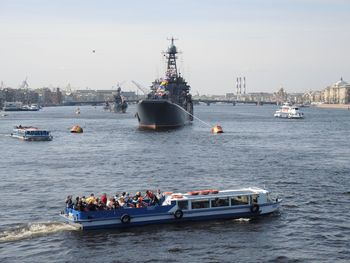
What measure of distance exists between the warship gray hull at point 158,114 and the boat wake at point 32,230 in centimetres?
9808

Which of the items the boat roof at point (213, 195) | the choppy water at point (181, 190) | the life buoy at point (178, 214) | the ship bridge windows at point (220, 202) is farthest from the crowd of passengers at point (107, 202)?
the ship bridge windows at point (220, 202)

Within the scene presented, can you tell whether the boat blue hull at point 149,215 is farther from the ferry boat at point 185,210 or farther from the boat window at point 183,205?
the boat window at point 183,205

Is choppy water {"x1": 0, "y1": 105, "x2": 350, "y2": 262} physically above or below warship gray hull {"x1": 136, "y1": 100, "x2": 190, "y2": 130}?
below

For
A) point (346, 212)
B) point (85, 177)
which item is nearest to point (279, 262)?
point (346, 212)

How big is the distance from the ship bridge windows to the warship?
314 ft

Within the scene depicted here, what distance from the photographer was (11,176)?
69750mm

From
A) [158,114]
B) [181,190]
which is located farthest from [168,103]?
[181,190]

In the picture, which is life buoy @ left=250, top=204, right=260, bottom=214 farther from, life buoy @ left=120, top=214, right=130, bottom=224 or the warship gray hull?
the warship gray hull

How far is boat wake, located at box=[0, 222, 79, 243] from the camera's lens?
138 ft

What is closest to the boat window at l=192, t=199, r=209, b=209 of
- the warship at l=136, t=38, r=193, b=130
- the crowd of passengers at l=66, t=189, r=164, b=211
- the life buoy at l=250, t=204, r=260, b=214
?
the crowd of passengers at l=66, t=189, r=164, b=211

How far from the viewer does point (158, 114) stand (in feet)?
478

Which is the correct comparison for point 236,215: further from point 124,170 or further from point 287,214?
point 124,170

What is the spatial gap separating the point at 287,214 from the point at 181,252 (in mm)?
13801

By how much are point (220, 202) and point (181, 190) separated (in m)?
13.1
